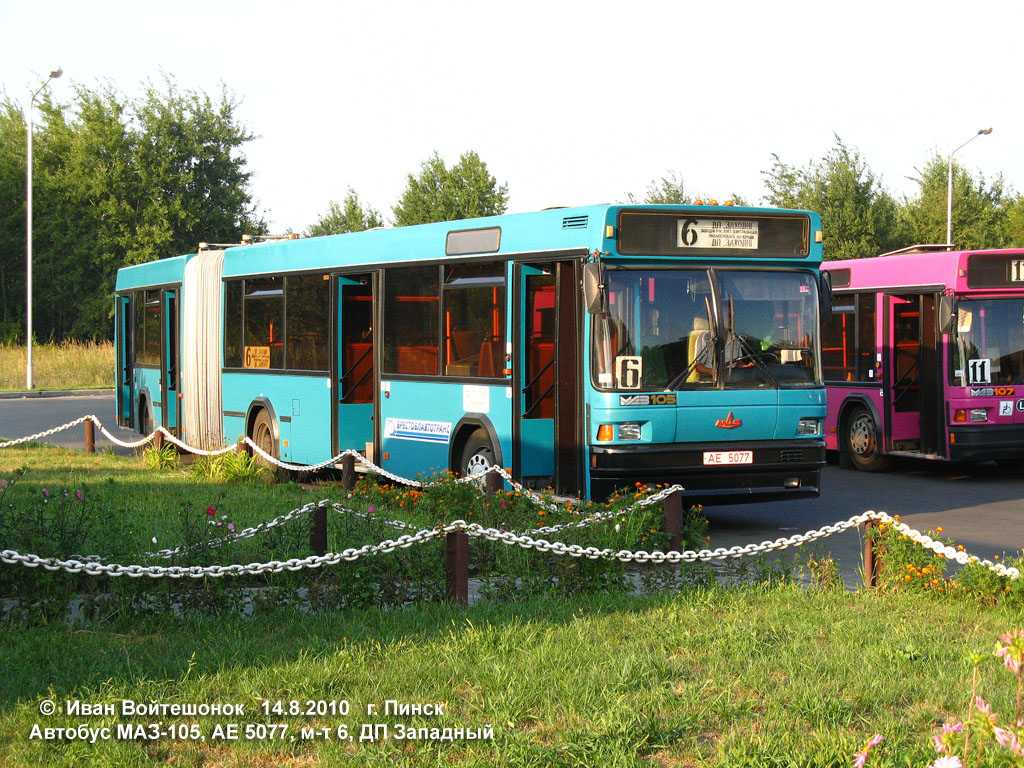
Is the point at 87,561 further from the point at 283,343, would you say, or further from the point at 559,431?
the point at 283,343

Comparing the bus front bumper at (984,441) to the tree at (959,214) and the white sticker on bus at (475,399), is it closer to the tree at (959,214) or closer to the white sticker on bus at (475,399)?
the white sticker on bus at (475,399)

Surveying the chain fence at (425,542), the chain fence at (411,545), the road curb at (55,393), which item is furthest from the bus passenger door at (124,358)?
the road curb at (55,393)

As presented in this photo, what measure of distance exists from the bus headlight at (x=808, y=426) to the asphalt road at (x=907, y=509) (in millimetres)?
1002

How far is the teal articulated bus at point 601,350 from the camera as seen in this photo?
38.8ft

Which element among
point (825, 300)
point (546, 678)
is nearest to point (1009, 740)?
point (546, 678)

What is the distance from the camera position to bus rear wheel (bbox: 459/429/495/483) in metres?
13.4

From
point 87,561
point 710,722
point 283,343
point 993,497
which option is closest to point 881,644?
point 710,722

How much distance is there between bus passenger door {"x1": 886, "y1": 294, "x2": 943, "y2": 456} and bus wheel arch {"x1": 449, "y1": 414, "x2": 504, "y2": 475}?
7412 millimetres

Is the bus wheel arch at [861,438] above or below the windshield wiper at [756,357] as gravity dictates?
below

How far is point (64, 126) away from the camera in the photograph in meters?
60.9

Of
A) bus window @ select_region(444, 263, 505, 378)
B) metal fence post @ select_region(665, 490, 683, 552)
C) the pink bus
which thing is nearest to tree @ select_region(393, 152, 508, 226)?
the pink bus

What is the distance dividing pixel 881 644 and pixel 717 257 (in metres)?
5.89

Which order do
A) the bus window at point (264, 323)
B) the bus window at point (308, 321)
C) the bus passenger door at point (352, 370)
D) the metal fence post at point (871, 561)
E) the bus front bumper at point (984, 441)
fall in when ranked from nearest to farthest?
the metal fence post at point (871, 561) → the bus passenger door at point (352, 370) → the bus window at point (308, 321) → the bus front bumper at point (984, 441) → the bus window at point (264, 323)

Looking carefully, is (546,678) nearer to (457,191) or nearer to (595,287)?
(595,287)
